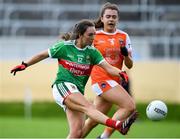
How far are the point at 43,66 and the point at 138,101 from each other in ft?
11.3

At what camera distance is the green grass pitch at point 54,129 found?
1847 centimetres

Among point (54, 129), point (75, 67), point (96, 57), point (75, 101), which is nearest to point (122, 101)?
point (96, 57)

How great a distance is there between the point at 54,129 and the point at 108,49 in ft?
24.7

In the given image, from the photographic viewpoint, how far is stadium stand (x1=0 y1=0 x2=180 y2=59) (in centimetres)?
2817

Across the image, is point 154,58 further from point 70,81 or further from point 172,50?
point 70,81

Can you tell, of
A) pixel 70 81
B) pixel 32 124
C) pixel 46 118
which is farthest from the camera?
pixel 46 118

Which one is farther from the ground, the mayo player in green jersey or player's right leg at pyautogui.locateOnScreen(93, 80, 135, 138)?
the mayo player in green jersey

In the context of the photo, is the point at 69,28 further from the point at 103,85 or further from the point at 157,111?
the point at 157,111

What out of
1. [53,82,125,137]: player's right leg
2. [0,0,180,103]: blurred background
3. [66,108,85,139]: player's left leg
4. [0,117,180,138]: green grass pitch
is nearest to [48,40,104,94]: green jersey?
[53,82,125,137]: player's right leg

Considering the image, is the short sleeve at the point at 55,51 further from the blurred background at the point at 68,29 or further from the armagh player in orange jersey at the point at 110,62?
the blurred background at the point at 68,29

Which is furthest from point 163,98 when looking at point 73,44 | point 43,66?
point 73,44

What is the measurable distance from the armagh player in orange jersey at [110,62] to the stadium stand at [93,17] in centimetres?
1453

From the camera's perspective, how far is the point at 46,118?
84.3ft

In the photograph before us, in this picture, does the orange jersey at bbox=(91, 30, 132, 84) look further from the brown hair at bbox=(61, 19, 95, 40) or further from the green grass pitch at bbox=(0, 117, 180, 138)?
the green grass pitch at bbox=(0, 117, 180, 138)
